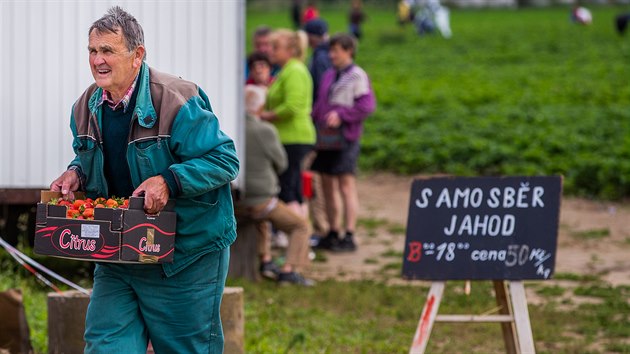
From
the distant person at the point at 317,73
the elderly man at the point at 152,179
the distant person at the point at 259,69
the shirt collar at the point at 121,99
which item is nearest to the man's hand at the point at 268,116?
the distant person at the point at 259,69

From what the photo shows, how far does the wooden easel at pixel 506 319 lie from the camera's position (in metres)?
5.83

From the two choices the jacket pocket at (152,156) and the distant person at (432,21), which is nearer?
the jacket pocket at (152,156)

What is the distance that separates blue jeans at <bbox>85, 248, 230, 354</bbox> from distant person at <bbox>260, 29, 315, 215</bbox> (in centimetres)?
548

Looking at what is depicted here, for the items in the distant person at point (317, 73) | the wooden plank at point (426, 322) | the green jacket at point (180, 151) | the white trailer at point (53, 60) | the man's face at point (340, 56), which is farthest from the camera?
the distant person at point (317, 73)

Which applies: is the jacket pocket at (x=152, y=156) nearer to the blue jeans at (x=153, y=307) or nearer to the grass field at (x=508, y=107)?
the blue jeans at (x=153, y=307)

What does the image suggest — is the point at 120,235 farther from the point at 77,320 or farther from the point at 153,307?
the point at 77,320

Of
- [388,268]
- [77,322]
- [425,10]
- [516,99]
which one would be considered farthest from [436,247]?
[425,10]

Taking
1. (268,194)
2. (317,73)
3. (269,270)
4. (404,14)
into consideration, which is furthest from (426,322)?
(404,14)

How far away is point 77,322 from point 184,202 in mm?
2039

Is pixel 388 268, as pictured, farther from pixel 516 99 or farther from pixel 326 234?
pixel 516 99

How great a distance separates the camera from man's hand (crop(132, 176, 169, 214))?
4.13 m

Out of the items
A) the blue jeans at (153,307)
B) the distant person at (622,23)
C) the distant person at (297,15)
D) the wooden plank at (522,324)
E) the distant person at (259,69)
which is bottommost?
the wooden plank at (522,324)

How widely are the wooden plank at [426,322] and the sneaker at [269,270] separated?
363 cm

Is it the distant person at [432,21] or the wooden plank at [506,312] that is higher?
the distant person at [432,21]
